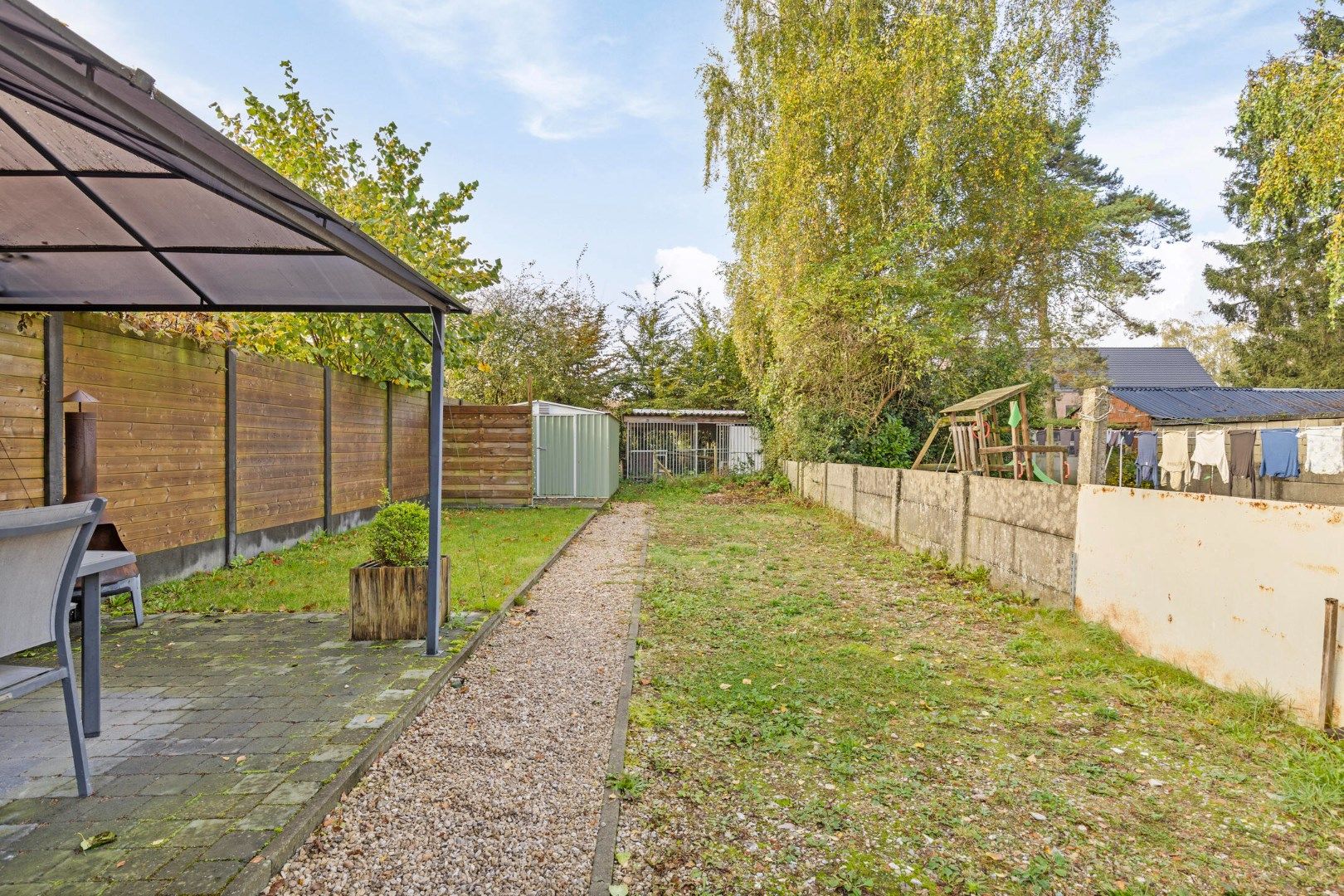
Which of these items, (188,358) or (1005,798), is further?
(188,358)

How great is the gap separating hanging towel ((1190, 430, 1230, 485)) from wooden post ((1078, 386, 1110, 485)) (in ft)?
27.5

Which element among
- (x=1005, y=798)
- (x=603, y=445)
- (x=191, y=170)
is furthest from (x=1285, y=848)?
(x=603, y=445)

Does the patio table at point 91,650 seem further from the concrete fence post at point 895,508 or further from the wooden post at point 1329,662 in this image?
the concrete fence post at point 895,508

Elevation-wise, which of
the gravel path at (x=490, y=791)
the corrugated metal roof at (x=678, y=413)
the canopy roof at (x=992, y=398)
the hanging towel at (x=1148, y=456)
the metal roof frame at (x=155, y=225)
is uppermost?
the metal roof frame at (x=155, y=225)

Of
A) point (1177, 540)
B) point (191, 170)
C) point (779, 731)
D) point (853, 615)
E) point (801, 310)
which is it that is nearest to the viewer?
point (191, 170)

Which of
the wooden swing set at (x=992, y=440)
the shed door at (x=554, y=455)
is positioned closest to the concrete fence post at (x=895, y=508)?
the wooden swing set at (x=992, y=440)

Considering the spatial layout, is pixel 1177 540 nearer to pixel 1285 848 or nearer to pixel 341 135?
pixel 1285 848

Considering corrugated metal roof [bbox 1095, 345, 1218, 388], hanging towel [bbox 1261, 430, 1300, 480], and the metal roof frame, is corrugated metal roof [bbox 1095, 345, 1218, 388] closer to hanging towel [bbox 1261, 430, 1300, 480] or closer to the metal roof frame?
hanging towel [bbox 1261, 430, 1300, 480]

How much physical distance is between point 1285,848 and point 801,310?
11868 millimetres

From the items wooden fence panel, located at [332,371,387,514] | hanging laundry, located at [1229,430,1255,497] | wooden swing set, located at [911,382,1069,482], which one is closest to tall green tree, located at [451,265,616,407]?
wooden fence panel, located at [332,371,387,514]

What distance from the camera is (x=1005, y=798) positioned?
8.46 feet

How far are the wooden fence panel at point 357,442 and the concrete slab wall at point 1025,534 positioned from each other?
25.8 feet

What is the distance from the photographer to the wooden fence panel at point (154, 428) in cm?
494

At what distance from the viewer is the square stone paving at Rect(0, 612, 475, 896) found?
6.64 feet
